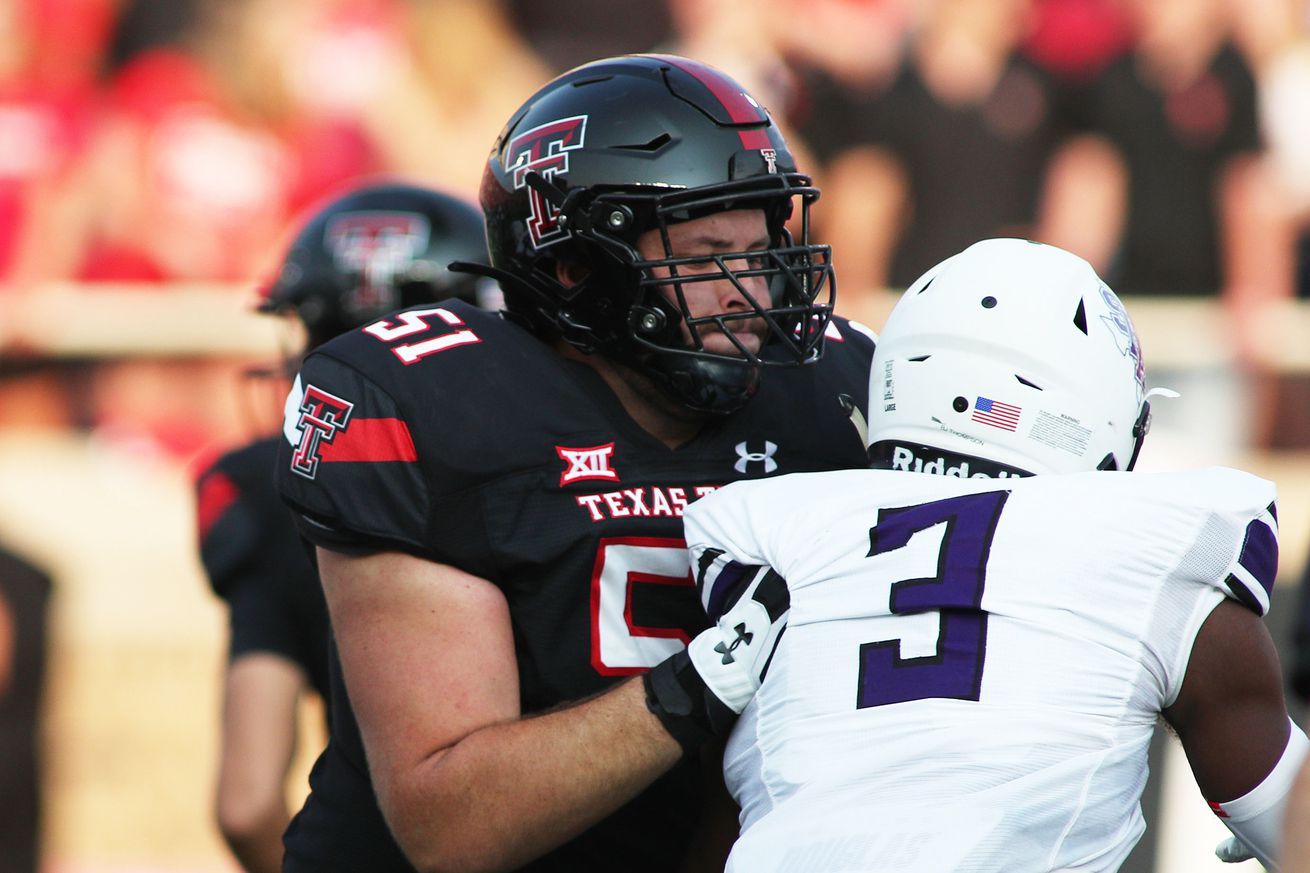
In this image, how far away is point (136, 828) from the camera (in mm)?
5309

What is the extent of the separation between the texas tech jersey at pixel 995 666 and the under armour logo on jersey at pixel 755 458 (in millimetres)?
440

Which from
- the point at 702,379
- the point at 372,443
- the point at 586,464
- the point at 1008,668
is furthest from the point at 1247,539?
the point at 372,443

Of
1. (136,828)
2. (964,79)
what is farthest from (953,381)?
(964,79)

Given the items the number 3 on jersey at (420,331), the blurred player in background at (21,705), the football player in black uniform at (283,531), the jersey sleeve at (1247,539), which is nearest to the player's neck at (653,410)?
the number 3 on jersey at (420,331)

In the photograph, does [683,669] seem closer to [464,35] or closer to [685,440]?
[685,440]

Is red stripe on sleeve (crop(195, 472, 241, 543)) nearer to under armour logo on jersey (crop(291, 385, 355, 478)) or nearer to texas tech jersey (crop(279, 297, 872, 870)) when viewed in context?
texas tech jersey (crop(279, 297, 872, 870))

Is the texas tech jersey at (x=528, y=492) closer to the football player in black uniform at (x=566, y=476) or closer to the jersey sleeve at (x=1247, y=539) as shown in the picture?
the football player in black uniform at (x=566, y=476)

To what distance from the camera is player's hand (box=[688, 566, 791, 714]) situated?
1.84 m

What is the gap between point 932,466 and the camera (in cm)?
194

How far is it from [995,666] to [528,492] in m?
0.66

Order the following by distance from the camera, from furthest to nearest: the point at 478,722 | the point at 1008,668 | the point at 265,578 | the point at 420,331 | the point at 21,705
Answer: the point at 21,705 < the point at 265,578 < the point at 420,331 < the point at 478,722 < the point at 1008,668

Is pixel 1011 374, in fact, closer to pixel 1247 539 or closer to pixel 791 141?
pixel 1247 539

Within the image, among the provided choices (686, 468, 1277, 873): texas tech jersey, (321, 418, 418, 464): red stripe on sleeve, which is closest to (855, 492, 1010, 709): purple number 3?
(686, 468, 1277, 873): texas tech jersey

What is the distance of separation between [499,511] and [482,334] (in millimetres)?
293
